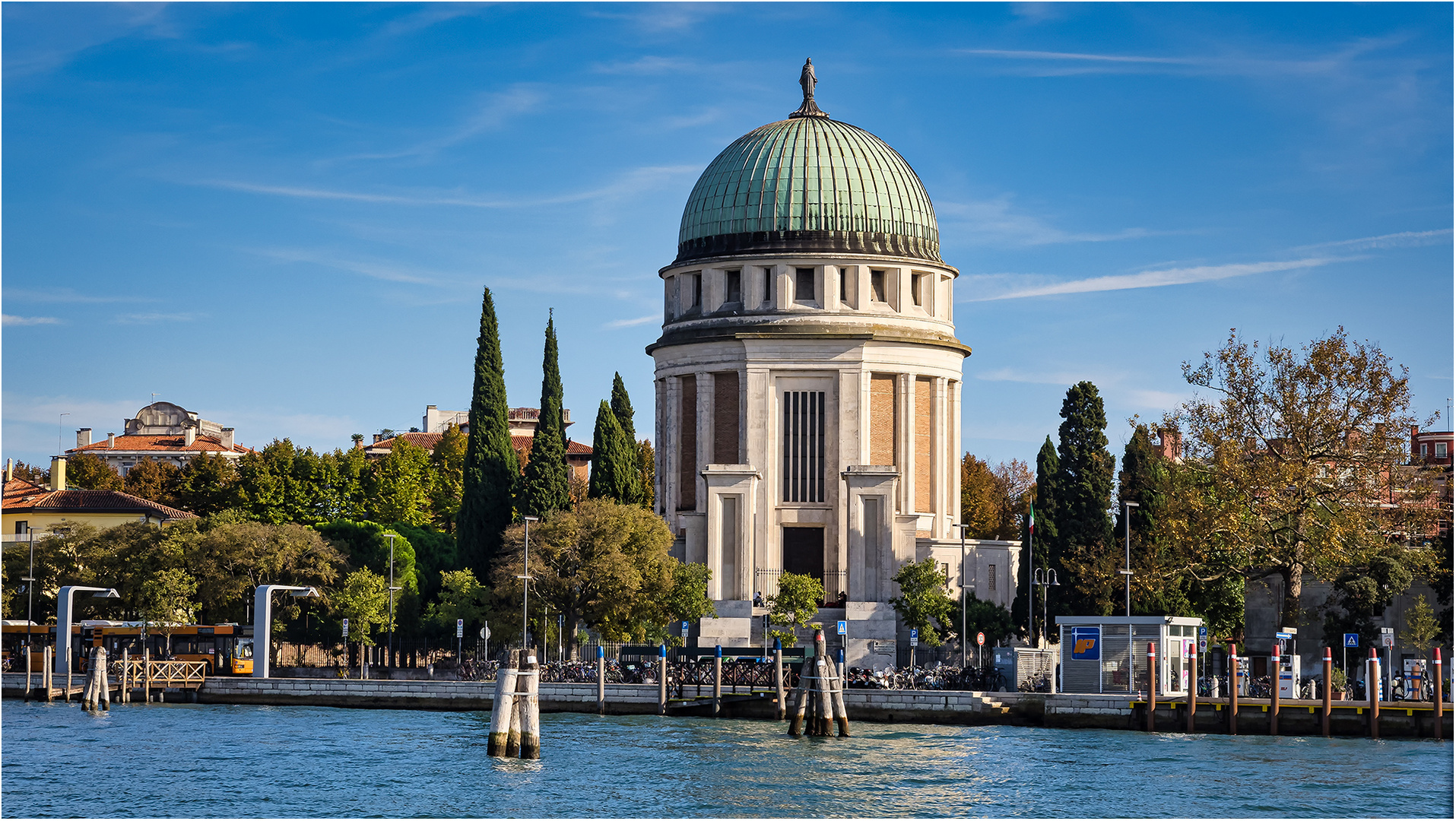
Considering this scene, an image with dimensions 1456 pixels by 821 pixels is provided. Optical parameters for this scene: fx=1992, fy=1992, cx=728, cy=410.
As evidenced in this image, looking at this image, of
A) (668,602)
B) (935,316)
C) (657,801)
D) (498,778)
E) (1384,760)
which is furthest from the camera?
(935,316)

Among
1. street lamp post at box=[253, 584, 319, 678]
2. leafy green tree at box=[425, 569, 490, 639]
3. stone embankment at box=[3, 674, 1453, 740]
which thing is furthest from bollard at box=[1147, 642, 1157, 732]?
street lamp post at box=[253, 584, 319, 678]

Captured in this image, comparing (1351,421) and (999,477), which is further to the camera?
(999,477)

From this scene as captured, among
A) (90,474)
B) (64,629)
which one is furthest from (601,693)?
(90,474)

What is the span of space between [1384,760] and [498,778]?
63.4 ft

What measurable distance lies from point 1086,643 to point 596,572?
1886cm

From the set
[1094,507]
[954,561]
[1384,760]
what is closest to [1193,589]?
[1094,507]

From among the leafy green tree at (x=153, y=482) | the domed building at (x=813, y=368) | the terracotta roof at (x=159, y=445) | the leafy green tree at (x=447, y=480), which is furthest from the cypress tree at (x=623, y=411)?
the terracotta roof at (x=159, y=445)

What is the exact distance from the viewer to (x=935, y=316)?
266 feet

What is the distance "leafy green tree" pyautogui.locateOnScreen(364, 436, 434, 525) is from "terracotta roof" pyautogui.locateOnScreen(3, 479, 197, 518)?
9108mm

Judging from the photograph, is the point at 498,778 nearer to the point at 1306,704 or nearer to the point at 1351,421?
the point at 1306,704

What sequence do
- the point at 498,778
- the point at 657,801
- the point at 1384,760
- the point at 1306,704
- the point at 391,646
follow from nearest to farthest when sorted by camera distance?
the point at 657,801
the point at 498,778
the point at 1384,760
the point at 1306,704
the point at 391,646

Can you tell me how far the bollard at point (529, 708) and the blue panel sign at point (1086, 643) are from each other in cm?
1711

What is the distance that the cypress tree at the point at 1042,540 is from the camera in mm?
73438

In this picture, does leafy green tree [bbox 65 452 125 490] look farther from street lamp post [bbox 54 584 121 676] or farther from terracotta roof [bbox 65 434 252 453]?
street lamp post [bbox 54 584 121 676]
